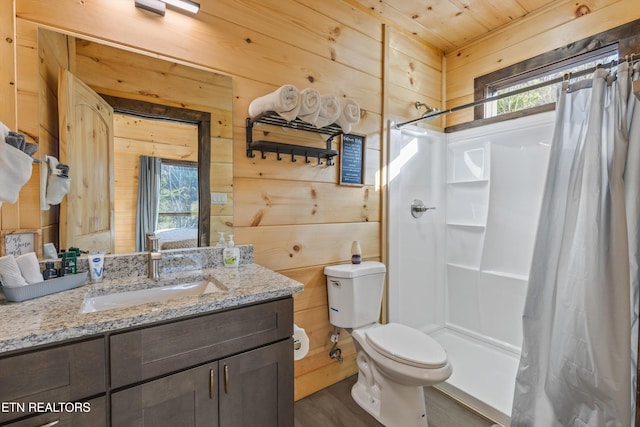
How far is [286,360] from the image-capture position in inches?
45.9

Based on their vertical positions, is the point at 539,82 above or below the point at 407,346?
above

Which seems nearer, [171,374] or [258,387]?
[171,374]

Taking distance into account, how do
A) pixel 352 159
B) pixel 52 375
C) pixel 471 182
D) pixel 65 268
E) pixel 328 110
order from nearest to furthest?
pixel 52 375, pixel 65 268, pixel 328 110, pixel 352 159, pixel 471 182

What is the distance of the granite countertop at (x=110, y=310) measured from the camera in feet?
2.52

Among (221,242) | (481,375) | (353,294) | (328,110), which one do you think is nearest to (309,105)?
(328,110)

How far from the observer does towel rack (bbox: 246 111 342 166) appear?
1597 mm

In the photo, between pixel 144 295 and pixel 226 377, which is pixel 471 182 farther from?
pixel 144 295

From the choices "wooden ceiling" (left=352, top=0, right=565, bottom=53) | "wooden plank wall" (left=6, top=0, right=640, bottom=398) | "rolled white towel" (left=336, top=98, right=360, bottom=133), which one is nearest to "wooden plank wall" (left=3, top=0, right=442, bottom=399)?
"wooden plank wall" (left=6, top=0, right=640, bottom=398)

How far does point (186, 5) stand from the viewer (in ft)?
4.54

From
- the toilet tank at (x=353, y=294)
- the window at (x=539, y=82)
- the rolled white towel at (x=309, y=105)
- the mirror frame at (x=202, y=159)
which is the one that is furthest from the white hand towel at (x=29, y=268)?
the window at (x=539, y=82)

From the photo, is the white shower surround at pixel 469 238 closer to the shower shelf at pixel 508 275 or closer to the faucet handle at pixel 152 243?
the shower shelf at pixel 508 275

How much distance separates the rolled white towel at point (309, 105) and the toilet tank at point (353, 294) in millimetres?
898

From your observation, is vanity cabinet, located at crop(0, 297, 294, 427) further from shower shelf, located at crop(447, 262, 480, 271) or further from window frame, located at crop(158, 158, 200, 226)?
shower shelf, located at crop(447, 262, 480, 271)

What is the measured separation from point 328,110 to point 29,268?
4.59 feet
